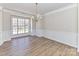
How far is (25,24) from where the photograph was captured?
9891 millimetres

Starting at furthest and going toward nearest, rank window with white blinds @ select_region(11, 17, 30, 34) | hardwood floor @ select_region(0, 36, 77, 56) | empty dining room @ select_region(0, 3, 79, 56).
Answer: window with white blinds @ select_region(11, 17, 30, 34), empty dining room @ select_region(0, 3, 79, 56), hardwood floor @ select_region(0, 36, 77, 56)

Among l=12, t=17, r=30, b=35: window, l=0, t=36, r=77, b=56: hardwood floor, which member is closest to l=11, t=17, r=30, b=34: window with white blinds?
l=12, t=17, r=30, b=35: window

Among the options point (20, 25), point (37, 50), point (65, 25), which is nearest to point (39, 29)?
point (20, 25)

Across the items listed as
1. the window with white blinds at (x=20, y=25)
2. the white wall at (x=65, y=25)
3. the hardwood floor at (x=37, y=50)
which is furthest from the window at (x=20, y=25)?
the hardwood floor at (x=37, y=50)

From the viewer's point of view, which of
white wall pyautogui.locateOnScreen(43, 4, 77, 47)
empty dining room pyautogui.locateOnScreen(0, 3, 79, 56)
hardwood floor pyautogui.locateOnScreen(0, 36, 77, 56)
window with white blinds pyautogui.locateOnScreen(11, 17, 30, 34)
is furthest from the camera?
window with white blinds pyautogui.locateOnScreen(11, 17, 30, 34)

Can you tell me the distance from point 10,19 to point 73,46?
5194 millimetres

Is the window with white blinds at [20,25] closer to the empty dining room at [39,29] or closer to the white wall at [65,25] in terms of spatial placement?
the empty dining room at [39,29]

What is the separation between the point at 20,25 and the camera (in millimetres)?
9336

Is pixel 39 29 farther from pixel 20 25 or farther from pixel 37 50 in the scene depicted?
pixel 37 50

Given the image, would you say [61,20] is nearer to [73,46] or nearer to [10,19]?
[73,46]

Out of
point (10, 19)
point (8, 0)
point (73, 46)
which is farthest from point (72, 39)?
point (10, 19)

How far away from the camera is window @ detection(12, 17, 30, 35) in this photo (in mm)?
8488

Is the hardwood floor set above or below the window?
below

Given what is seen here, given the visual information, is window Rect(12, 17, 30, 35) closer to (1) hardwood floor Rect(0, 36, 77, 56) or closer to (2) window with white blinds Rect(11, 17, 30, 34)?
(2) window with white blinds Rect(11, 17, 30, 34)
